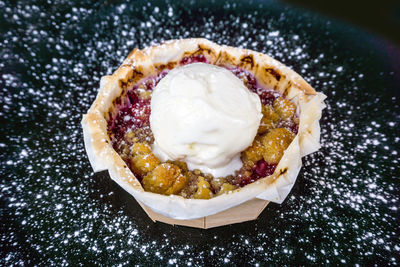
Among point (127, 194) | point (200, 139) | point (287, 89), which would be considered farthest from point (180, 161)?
→ point (287, 89)

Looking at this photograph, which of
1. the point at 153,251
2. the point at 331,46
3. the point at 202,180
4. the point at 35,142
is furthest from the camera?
the point at 331,46

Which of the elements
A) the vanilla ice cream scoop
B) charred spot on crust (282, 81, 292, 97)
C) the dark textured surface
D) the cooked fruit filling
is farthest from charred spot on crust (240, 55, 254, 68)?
the dark textured surface

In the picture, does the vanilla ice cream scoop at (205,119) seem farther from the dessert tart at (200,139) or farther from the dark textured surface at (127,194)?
the dark textured surface at (127,194)

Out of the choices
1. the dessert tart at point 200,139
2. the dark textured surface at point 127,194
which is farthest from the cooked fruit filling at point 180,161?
the dark textured surface at point 127,194

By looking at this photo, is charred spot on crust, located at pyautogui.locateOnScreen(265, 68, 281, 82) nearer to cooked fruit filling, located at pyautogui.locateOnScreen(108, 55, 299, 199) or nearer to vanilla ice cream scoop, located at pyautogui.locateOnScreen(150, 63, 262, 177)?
cooked fruit filling, located at pyautogui.locateOnScreen(108, 55, 299, 199)

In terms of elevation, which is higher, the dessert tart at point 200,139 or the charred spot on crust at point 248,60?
the charred spot on crust at point 248,60

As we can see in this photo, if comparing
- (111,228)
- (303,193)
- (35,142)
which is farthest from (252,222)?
(35,142)

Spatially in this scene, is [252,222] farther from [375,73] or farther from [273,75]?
[375,73]
